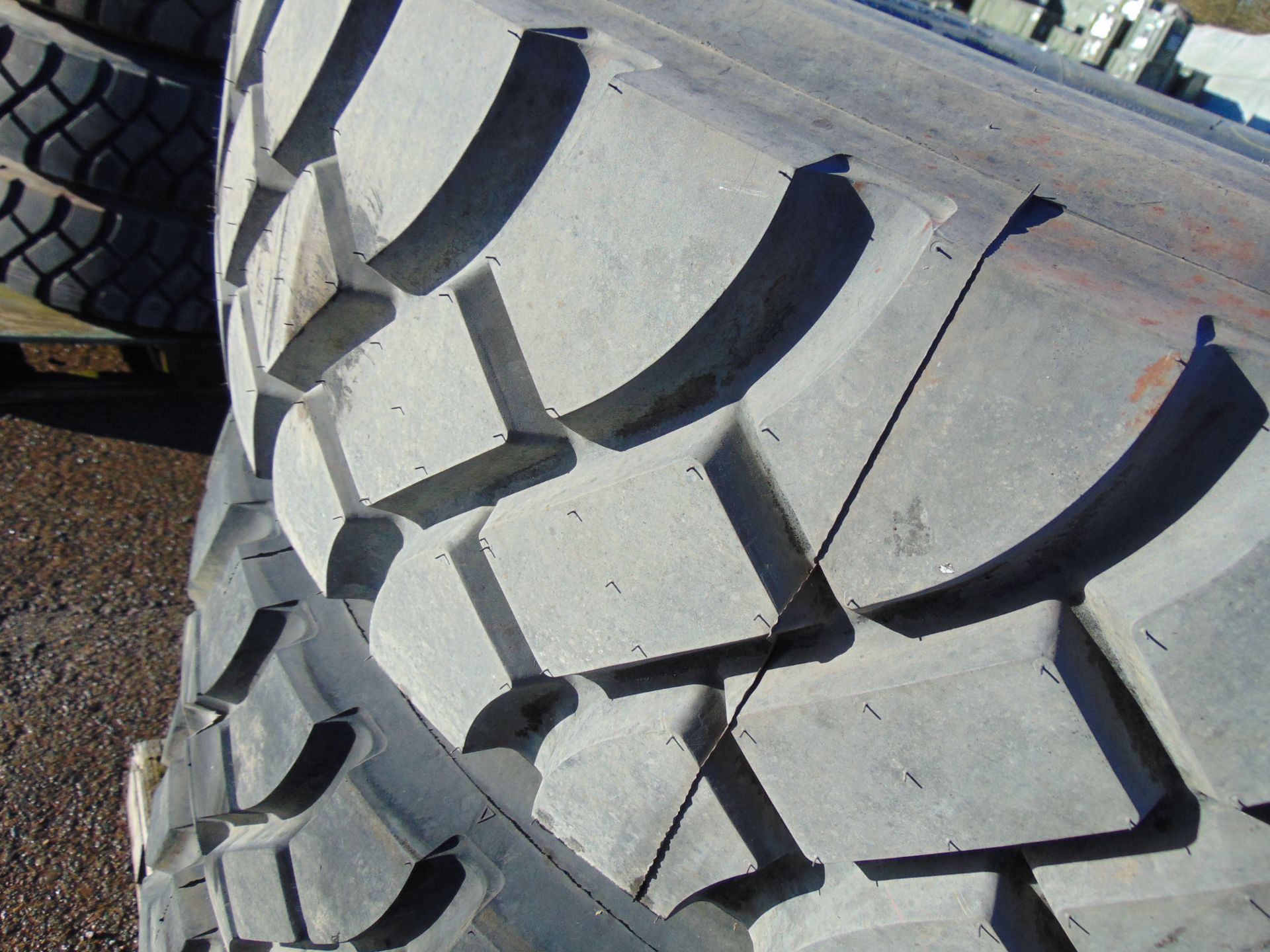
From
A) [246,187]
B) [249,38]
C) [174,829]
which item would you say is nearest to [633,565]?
[246,187]

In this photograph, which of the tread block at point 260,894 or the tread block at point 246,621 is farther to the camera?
the tread block at point 246,621

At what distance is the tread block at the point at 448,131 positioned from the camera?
0.95 m

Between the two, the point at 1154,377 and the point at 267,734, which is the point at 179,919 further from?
the point at 1154,377

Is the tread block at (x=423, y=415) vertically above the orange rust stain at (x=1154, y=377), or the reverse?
the orange rust stain at (x=1154, y=377)

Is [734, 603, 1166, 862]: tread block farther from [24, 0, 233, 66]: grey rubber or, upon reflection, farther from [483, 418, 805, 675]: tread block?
[24, 0, 233, 66]: grey rubber

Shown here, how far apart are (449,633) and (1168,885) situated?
0.71 metres

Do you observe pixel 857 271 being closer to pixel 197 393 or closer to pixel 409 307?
pixel 409 307

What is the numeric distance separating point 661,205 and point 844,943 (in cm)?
72

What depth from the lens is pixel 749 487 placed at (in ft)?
2.78

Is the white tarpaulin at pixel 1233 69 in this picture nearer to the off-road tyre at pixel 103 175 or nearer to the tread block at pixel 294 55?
the tread block at pixel 294 55

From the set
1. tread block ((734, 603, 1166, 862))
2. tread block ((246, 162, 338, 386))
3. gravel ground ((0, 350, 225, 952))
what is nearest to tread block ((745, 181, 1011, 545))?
tread block ((734, 603, 1166, 862))

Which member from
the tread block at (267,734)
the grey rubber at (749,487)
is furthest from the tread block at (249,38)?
the tread block at (267,734)

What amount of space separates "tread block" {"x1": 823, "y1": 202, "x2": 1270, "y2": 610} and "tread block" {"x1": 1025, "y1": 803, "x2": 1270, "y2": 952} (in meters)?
0.22

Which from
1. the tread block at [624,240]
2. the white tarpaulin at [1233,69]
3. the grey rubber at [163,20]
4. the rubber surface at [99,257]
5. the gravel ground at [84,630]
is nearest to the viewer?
the tread block at [624,240]
